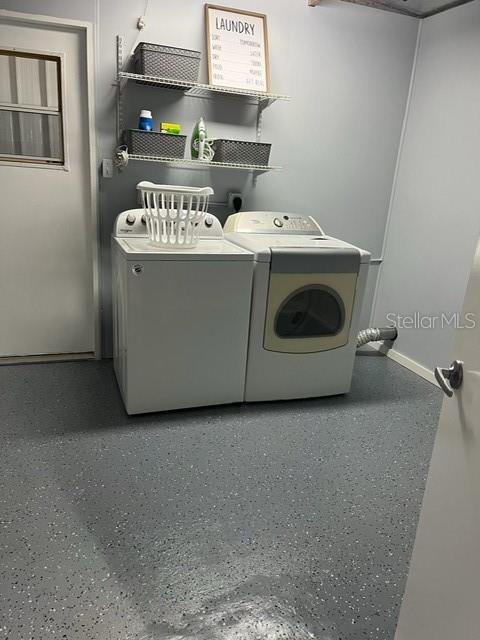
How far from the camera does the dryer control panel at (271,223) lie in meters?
2.89

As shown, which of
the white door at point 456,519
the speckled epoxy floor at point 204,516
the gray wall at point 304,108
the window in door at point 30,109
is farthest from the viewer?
the gray wall at point 304,108

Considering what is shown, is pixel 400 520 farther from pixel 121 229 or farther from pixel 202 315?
pixel 121 229

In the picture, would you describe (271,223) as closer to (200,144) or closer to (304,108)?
(200,144)

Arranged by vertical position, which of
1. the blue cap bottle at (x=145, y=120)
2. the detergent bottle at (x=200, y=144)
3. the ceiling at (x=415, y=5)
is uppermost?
the ceiling at (x=415, y=5)

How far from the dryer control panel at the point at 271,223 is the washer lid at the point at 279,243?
2.1 inches

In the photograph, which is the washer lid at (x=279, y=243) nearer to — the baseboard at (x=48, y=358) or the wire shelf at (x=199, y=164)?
the wire shelf at (x=199, y=164)

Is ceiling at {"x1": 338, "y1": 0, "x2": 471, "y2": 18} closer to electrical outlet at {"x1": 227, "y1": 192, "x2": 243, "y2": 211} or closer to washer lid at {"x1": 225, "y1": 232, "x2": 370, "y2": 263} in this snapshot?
electrical outlet at {"x1": 227, "y1": 192, "x2": 243, "y2": 211}

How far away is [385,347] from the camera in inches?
141

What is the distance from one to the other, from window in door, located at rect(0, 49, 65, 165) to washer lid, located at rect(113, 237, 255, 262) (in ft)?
2.52

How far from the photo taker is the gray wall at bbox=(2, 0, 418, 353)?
105 inches

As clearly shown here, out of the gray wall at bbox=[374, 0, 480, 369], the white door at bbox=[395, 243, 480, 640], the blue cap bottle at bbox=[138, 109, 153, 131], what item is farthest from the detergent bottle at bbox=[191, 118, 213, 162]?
the white door at bbox=[395, 243, 480, 640]

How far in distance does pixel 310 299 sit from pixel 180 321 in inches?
30.3

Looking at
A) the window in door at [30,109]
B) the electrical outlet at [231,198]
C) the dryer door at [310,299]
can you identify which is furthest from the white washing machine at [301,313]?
the window in door at [30,109]

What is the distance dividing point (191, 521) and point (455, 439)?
116 cm
